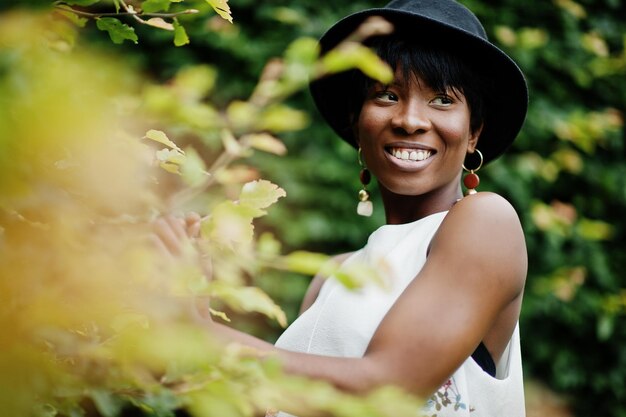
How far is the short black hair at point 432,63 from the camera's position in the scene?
1994 mm

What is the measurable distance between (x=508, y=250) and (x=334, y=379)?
55cm

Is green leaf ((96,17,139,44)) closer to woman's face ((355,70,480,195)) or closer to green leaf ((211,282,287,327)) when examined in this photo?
green leaf ((211,282,287,327))

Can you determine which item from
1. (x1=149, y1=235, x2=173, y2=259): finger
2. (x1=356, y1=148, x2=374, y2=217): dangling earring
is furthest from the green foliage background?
(x1=149, y1=235, x2=173, y2=259): finger

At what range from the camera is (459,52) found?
2.06m

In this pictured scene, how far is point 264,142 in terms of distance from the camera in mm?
959

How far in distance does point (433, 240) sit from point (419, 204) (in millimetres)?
340

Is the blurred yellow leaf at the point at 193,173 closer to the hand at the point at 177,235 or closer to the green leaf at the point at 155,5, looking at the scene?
the hand at the point at 177,235

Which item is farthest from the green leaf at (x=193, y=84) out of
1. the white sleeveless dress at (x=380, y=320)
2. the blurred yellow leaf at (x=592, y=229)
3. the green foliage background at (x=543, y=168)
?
the blurred yellow leaf at (x=592, y=229)

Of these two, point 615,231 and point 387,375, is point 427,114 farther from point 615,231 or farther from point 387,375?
point 615,231

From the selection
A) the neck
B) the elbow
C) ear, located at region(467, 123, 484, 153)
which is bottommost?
the neck

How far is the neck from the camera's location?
2113 mm

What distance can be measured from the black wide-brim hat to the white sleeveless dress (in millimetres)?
458

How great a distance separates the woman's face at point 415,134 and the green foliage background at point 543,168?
1735mm

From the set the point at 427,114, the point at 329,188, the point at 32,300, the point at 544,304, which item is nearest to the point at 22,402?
the point at 32,300
